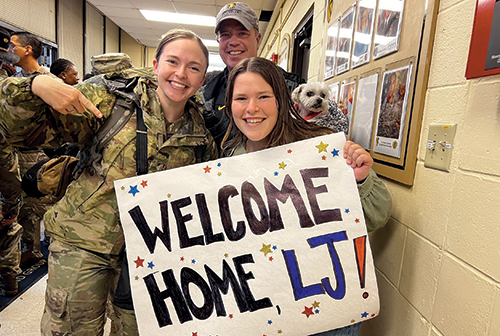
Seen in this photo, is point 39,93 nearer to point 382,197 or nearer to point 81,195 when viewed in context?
point 81,195

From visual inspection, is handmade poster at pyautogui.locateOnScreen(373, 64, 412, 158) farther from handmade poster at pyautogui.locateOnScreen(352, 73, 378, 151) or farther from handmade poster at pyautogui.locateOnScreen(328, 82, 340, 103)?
handmade poster at pyautogui.locateOnScreen(328, 82, 340, 103)

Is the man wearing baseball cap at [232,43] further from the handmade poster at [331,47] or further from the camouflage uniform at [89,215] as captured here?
the camouflage uniform at [89,215]

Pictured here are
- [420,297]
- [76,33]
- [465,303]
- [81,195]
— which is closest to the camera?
[465,303]

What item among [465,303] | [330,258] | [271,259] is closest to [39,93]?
[271,259]

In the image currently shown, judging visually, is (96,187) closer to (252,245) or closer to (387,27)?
(252,245)

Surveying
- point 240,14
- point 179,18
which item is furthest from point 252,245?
point 179,18

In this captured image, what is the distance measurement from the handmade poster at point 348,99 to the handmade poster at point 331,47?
0.26m

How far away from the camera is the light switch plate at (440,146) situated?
2.47 ft

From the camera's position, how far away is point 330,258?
861 mm

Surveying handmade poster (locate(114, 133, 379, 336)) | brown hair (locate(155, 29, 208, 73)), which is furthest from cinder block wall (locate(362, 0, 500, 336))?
brown hair (locate(155, 29, 208, 73))

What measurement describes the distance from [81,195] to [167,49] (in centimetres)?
59

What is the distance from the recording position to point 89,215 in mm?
1010

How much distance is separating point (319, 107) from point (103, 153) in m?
1.16

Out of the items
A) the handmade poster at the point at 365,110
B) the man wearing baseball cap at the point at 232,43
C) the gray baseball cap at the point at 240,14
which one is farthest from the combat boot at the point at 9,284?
the handmade poster at the point at 365,110
